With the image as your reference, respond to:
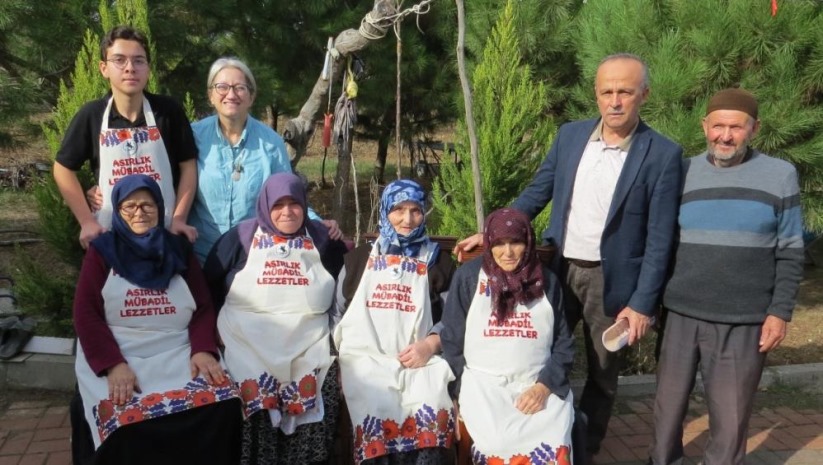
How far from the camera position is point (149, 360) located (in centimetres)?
273

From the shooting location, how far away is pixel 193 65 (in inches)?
231

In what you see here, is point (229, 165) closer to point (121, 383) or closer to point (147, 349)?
point (147, 349)

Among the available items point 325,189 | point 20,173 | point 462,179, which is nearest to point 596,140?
point 462,179

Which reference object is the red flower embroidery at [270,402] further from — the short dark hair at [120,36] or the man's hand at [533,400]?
the short dark hair at [120,36]

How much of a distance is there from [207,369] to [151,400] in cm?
25

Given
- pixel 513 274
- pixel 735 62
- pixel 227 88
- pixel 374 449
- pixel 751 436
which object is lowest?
pixel 751 436

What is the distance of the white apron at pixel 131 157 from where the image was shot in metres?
2.98

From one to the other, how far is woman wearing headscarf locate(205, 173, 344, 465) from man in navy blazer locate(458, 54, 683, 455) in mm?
750

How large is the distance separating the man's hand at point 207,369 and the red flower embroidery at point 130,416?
0.26 metres

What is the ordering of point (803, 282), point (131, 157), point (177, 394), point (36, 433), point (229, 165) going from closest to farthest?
1. point (177, 394)
2. point (131, 157)
3. point (229, 165)
4. point (36, 433)
5. point (803, 282)

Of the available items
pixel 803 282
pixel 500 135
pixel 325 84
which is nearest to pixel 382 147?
pixel 325 84

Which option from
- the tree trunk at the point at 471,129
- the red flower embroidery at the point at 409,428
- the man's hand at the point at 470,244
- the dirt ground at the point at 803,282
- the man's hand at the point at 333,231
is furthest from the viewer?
the dirt ground at the point at 803,282

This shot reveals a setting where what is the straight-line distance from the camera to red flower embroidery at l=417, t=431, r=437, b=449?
273 cm

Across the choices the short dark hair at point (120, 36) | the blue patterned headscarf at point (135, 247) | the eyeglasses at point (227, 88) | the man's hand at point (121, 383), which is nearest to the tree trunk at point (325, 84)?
the eyeglasses at point (227, 88)
